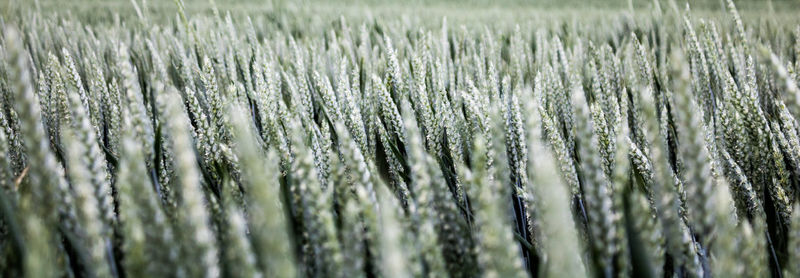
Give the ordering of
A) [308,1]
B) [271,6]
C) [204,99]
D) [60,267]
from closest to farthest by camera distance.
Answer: [60,267]
[204,99]
[271,6]
[308,1]

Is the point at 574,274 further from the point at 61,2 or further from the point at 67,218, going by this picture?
the point at 61,2

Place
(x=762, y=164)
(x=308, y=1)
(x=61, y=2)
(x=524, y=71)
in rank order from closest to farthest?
1. (x=762, y=164)
2. (x=524, y=71)
3. (x=61, y=2)
4. (x=308, y=1)

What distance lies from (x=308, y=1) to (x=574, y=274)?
7.15 feet

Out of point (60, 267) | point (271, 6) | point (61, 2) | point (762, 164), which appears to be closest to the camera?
point (60, 267)

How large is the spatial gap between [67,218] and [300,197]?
6.3 inches

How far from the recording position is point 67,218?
1.08 feet

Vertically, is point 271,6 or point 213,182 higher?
point 271,6

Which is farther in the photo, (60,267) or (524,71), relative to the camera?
(524,71)

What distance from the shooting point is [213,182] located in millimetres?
561

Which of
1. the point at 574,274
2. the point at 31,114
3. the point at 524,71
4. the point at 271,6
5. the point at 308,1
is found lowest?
the point at 574,274

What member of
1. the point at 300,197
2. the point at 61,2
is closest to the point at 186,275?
the point at 300,197

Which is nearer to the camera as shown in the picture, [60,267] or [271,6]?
[60,267]

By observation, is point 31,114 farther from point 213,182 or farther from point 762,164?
point 762,164

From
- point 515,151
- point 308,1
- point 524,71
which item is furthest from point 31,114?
point 308,1
